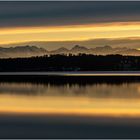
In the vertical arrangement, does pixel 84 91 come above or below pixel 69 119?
below

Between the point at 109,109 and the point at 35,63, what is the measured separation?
227 ft

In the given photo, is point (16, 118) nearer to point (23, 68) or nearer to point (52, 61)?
point (52, 61)

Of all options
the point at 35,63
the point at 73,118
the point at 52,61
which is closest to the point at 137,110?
the point at 73,118

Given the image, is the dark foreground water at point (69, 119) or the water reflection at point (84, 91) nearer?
the dark foreground water at point (69, 119)

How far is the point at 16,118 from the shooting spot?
51.0 ft

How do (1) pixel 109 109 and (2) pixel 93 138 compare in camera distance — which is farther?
(1) pixel 109 109

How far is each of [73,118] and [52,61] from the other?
66.0 meters

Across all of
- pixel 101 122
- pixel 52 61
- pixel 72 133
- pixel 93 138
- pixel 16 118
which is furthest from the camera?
pixel 52 61

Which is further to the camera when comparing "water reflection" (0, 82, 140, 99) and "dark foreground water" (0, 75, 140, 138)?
"water reflection" (0, 82, 140, 99)

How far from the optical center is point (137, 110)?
17.6 m

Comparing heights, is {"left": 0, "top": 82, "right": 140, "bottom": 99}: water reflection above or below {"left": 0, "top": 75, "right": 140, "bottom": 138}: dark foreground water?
below

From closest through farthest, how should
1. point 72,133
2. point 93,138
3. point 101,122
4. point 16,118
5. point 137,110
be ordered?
point 93,138, point 72,133, point 101,122, point 16,118, point 137,110

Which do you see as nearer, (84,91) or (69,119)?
(69,119)

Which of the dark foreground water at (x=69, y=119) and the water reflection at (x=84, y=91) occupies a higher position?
the dark foreground water at (x=69, y=119)
